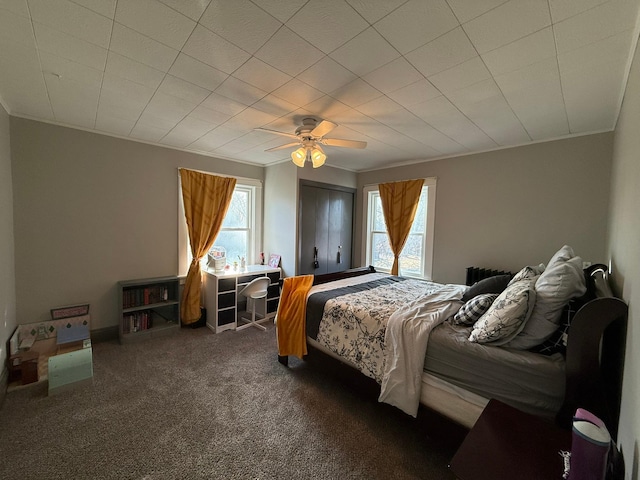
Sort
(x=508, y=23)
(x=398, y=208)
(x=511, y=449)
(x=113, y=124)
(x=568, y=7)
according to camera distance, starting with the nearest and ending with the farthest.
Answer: (x=511, y=449), (x=568, y=7), (x=508, y=23), (x=113, y=124), (x=398, y=208)

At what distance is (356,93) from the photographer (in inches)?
79.0

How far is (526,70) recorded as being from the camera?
1.67 m

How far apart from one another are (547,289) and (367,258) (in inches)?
132

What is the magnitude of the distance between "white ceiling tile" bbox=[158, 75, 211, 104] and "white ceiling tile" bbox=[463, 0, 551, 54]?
1.86 metres

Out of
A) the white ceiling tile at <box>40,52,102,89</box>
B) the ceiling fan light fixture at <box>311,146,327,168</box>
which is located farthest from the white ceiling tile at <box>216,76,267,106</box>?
the white ceiling tile at <box>40,52,102,89</box>

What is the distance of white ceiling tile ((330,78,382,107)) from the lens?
1.89m

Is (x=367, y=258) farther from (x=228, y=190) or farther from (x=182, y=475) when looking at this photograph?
(x=182, y=475)

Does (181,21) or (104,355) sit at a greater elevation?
(181,21)

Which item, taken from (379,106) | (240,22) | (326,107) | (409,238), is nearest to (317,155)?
(326,107)

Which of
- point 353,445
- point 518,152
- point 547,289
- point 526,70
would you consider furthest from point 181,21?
point 518,152

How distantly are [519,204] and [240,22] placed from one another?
3426 millimetres

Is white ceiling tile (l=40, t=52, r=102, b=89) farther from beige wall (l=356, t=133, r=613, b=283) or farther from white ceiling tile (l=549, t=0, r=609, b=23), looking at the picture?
beige wall (l=356, t=133, r=613, b=283)

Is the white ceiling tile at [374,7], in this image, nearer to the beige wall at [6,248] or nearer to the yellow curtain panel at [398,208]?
the yellow curtain panel at [398,208]

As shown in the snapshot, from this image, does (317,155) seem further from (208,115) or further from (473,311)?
(473,311)
